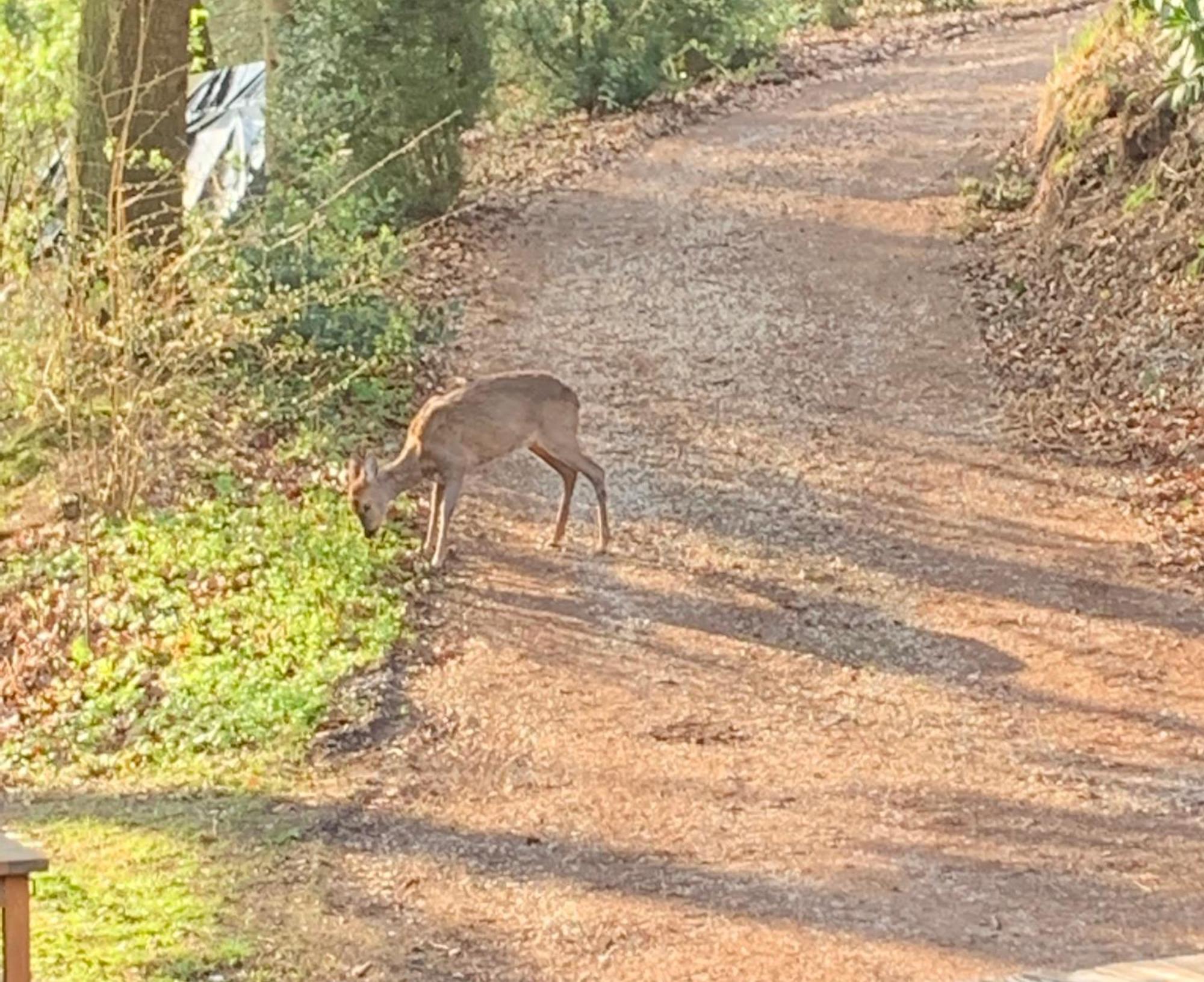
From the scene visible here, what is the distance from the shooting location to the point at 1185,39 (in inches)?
434

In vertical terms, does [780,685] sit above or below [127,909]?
above

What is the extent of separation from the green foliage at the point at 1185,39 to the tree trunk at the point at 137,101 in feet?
20.2

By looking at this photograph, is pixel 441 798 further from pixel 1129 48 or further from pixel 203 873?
pixel 1129 48

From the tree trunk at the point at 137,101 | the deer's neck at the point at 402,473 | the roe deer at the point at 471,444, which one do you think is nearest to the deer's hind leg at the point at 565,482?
the roe deer at the point at 471,444

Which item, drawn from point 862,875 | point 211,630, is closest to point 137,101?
point 211,630

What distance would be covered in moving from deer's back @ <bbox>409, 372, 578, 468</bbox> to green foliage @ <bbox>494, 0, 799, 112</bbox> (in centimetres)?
1064

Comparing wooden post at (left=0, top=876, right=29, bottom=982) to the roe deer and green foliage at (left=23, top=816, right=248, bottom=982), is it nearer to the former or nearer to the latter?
green foliage at (left=23, top=816, right=248, bottom=982)

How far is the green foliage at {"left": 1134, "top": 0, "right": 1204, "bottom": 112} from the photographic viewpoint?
10.4 metres

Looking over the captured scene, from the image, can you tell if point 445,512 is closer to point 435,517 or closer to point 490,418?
point 435,517

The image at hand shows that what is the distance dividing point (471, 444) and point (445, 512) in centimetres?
41

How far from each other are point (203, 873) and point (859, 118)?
15.7 meters

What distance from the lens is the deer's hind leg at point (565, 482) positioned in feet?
38.0

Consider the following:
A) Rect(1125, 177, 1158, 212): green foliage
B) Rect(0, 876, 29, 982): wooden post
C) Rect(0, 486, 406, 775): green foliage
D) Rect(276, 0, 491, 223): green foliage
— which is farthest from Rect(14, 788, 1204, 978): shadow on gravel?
Rect(276, 0, 491, 223): green foliage

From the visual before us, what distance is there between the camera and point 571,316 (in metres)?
15.9
